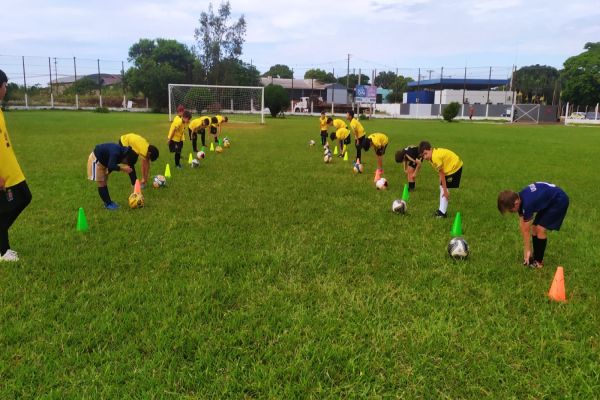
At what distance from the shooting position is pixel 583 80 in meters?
56.6

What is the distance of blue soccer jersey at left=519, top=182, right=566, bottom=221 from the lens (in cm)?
471

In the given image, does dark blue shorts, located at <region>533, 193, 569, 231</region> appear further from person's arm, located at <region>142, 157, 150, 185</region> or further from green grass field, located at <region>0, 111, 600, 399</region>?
person's arm, located at <region>142, 157, 150, 185</region>

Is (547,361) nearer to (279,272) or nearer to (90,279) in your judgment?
(279,272)

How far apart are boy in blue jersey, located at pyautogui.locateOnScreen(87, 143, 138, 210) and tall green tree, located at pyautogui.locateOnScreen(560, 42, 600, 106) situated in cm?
6404

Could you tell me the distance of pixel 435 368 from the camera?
318cm

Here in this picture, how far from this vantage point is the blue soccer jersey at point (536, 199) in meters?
4.71

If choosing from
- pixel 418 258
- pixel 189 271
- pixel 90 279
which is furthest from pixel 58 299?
pixel 418 258

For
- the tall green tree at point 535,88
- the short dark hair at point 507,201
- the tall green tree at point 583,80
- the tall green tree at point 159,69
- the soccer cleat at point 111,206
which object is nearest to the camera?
the short dark hair at point 507,201

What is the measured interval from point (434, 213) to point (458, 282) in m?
2.92

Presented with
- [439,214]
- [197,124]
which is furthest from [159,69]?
[439,214]

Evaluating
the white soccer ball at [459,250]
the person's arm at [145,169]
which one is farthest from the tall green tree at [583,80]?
the white soccer ball at [459,250]

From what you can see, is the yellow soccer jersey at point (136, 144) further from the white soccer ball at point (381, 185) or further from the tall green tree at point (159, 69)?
the tall green tree at point (159, 69)

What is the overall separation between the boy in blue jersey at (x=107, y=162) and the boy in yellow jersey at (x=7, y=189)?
2138mm

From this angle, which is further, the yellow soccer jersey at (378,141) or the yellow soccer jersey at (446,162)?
the yellow soccer jersey at (378,141)
